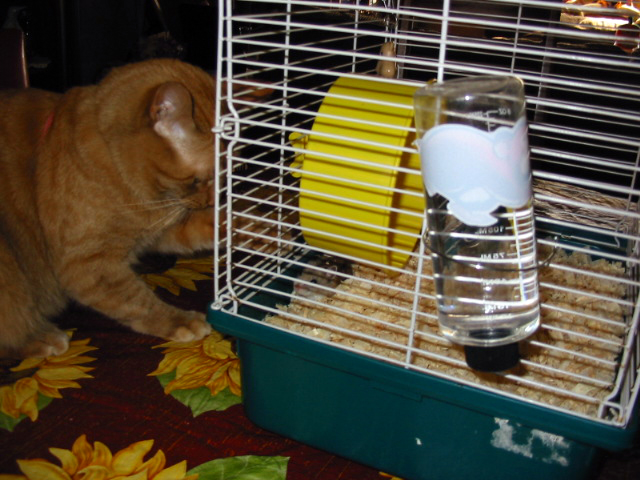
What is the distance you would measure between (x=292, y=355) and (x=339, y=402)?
3.6 inches

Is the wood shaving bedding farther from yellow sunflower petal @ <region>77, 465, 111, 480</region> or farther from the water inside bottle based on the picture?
yellow sunflower petal @ <region>77, 465, 111, 480</region>

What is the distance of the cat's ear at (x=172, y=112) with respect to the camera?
97 cm

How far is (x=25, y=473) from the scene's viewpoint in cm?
75

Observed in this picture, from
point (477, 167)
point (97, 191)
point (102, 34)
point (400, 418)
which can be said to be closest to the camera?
point (477, 167)

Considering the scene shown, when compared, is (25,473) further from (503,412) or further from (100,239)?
(503,412)

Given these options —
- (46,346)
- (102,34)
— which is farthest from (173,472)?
(102,34)

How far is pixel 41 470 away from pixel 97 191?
0.52 m

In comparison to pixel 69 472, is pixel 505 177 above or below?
above

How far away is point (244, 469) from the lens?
0.75m

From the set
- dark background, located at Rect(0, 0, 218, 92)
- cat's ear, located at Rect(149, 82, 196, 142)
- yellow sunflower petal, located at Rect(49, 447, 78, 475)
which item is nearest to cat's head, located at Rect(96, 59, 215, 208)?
cat's ear, located at Rect(149, 82, 196, 142)

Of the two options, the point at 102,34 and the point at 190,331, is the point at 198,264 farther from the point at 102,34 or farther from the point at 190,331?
the point at 102,34

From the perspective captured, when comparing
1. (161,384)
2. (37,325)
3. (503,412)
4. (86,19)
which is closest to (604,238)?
(503,412)

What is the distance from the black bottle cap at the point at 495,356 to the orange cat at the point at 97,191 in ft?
2.05

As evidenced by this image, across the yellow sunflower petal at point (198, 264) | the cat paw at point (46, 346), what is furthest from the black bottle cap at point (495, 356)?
the yellow sunflower petal at point (198, 264)
